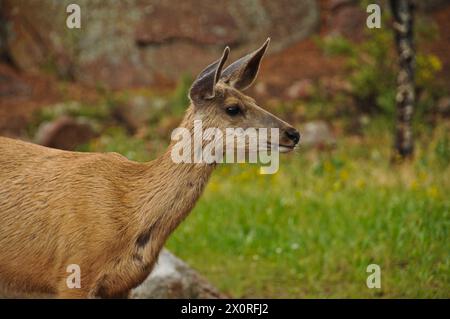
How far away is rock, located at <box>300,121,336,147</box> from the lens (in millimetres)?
11617

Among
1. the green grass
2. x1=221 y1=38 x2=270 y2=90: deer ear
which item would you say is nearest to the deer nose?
x1=221 y1=38 x2=270 y2=90: deer ear

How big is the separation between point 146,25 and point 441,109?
18.7 ft

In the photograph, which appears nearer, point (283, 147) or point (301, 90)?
point (283, 147)

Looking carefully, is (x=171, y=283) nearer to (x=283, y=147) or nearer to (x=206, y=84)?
(x=283, y=147)

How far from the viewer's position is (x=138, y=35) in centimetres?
1433

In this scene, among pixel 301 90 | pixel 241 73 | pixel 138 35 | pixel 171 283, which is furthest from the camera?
pixel 138 35

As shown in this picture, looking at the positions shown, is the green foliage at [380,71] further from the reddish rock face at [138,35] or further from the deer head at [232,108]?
the deer head at [232,108]

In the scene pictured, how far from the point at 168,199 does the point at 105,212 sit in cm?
42

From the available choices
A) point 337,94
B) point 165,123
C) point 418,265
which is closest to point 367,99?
point 337,94

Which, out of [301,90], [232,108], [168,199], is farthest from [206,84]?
[301,90]

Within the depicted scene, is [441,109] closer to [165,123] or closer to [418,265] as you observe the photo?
[165,123]

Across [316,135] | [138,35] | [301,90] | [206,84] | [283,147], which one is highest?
[138,35]
